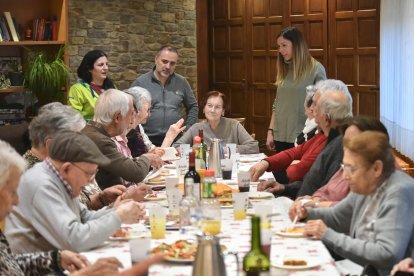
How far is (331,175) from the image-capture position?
4.58m

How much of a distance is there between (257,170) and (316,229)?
194cm

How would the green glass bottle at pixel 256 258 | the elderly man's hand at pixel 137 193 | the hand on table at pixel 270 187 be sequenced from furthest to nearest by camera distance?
the hand on table at pixel 270 187 < the elderly man's hand at pixel 137 193 < the green glass bottle at pixel 256 258

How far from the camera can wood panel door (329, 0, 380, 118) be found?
32.7 feet

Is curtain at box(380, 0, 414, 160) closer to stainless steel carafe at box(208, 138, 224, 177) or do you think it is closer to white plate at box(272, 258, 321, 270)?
stainless steel carafe at box(208, 138, 224, 177)

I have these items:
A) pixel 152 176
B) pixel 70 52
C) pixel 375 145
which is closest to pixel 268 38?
pixel 70 52

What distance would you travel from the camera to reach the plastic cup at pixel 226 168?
514 cm

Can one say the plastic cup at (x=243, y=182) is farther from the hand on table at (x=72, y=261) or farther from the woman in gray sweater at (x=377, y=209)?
the hand on table at (x=72, y=261)

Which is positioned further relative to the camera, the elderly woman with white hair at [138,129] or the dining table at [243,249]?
the elderly woman with white hair at [138,129]

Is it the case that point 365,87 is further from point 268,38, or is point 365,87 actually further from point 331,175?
point 331,175

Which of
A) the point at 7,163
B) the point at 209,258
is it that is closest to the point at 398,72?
the point at 7,163

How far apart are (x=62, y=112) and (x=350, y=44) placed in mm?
6698

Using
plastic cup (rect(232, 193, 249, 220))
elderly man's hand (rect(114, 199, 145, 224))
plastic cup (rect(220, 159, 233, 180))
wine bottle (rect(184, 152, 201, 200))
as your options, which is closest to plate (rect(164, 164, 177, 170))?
plastic cup (rect(220, 159, 233, 180))

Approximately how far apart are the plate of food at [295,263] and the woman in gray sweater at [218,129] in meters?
3.70

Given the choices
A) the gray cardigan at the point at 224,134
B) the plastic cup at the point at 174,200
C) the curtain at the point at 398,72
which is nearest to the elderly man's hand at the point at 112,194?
the plastic cup at the point at 174,200
